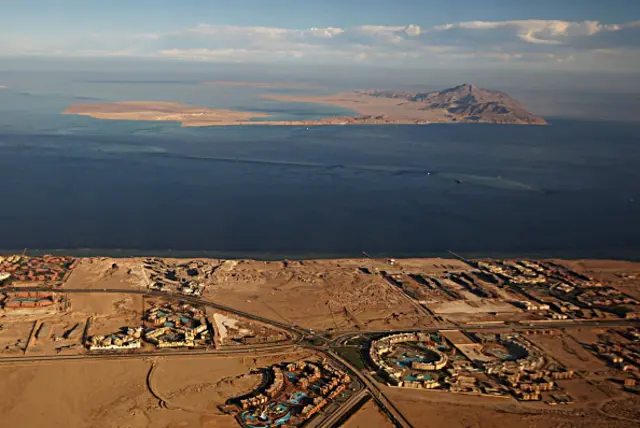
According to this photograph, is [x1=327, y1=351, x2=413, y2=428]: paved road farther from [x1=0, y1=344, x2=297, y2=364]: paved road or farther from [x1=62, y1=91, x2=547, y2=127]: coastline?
[x1=62, y1=91, x2=547, y2=127]: coastline

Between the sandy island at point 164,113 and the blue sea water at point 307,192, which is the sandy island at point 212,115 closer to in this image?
the sandy island at point 164,113

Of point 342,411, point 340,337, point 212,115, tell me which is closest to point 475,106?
point 212,115

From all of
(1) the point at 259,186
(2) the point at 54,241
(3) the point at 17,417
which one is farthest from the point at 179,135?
(3) the point at 17,417

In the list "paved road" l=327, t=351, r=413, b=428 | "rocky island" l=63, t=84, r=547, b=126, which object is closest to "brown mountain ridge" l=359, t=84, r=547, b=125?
"rocky island" l=63, t=84, r=547, b=126

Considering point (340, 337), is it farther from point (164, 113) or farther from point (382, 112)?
point (382, 112)

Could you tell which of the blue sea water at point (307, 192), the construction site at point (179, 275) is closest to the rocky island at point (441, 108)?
the blue sea water at point (307, 192)

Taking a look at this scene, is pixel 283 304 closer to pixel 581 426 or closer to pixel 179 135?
pixel 581 426
